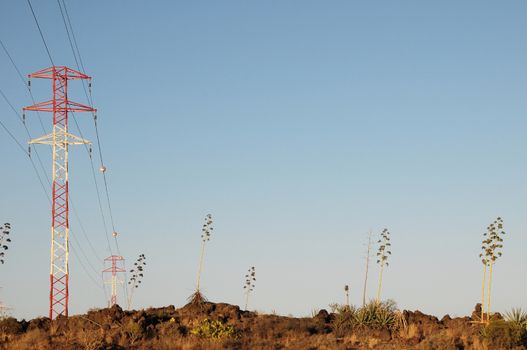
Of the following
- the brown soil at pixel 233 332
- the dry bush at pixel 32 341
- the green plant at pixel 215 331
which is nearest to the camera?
the dry bush at pixel 32 341

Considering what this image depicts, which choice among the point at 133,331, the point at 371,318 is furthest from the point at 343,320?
the point at 133,331

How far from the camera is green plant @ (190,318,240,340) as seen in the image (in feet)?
149

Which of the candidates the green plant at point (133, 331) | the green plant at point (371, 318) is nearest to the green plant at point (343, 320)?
the green plant at point (371, 318)

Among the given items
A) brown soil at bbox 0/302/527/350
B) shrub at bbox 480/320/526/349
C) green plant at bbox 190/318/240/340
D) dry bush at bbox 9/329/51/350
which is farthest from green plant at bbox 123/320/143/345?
shrub at bbox 480/320/526/349

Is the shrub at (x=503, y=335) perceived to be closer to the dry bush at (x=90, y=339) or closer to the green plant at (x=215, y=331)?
the green plant at (x=215, y=331)

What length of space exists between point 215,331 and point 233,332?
39.1 inches

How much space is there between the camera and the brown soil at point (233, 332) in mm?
44500

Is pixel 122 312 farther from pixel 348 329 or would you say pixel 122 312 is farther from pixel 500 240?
pixel 500 240

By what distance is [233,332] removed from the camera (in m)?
46.0

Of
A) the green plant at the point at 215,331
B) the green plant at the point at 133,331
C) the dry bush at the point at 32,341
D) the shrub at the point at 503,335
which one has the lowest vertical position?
the dry bush at the point at 32,341

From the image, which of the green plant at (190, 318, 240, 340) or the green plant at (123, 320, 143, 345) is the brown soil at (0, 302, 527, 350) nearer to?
the green plant at (123, 320, 143, 345)

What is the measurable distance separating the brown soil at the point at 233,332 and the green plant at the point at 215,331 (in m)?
0.11

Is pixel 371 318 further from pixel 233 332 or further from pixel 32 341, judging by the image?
pixel 32 341

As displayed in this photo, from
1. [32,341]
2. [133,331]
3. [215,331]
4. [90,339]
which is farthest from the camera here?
[133,331]
